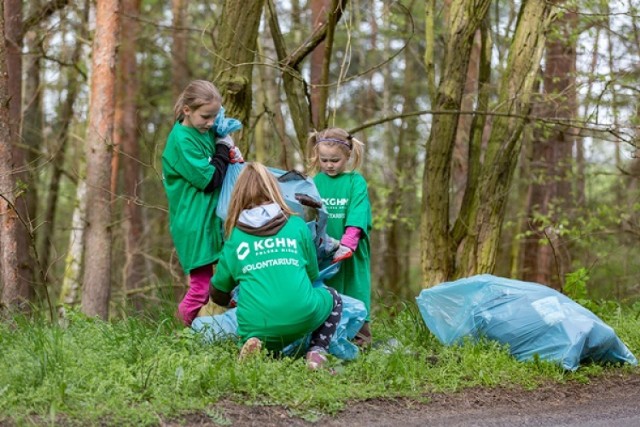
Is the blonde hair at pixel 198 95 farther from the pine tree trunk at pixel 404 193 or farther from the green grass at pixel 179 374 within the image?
the pine tree trunk at pixel 404 193

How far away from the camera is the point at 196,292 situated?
20.8 ft

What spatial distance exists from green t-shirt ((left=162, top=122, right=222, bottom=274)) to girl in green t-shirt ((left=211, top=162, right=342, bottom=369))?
38 cm

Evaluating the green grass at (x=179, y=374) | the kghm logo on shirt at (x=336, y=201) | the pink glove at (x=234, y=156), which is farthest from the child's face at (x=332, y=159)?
the green grass at (x=179, y=374)

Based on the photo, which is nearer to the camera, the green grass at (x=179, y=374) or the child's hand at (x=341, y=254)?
the green grass at (x=179, y=374)

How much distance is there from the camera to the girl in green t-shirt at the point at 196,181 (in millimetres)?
6098

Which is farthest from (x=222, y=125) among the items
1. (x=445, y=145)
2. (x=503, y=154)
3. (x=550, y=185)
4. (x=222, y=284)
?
(x=550, y=185)

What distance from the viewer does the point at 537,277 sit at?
15.5 meters

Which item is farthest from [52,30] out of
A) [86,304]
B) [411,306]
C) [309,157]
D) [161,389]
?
[161,389]

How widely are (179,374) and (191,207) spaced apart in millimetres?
1581

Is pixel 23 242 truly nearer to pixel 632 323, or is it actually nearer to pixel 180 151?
pixel 180 151

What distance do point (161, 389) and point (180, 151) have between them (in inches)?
76.6

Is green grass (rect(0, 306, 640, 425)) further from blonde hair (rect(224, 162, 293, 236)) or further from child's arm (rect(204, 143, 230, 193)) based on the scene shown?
child's arm (rect(204, 143, 230, 193))

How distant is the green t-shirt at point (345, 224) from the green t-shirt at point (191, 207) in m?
0.97

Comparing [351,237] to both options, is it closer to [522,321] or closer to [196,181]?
[196,181]
